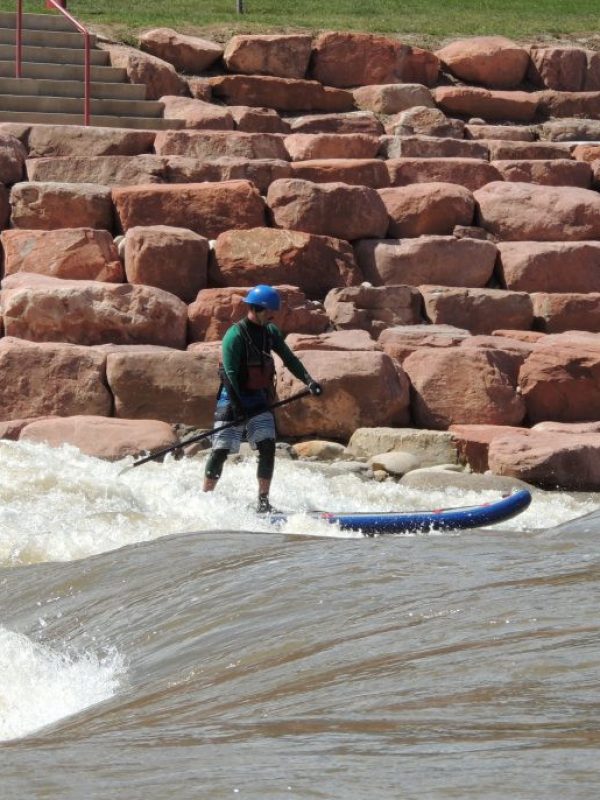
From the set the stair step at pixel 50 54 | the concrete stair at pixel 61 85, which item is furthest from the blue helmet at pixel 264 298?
the stair step at pixel 50 54

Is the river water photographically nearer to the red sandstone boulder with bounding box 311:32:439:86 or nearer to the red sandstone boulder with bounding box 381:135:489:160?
the red sandstone boulder with bounding box 381:135:489:160

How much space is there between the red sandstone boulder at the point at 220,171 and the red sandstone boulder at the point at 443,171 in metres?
1.44

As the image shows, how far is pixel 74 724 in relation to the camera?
423 centimetres

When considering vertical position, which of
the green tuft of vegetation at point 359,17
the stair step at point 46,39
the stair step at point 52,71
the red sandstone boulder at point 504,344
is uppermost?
the green tuft of vegetation at point 359,17

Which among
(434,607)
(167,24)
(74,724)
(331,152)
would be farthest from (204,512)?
(167,24)

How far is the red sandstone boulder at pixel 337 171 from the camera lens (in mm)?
14789

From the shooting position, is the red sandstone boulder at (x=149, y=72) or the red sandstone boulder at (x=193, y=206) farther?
the red sandstone boulder at (x=149, y=72)

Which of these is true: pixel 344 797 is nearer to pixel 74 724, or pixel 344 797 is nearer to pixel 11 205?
pixel 74 724

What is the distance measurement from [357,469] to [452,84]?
9903 millimetres

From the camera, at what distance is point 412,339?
40.2ft

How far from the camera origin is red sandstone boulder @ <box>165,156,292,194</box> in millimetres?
14422

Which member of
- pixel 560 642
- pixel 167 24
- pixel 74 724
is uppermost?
pixel 167 24

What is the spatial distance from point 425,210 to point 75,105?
14.6 ft

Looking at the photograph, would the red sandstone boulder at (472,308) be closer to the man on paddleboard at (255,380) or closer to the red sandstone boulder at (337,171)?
the red sandstone boulder at (337,171)
